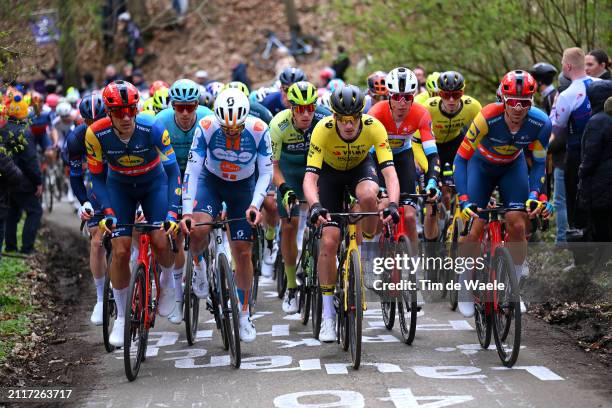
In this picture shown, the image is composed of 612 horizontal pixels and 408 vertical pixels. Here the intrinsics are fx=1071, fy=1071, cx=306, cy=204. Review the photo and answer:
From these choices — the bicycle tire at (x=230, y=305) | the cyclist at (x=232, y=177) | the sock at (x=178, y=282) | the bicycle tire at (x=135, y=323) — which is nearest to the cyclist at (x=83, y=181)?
the sock at (x=178, y=282)

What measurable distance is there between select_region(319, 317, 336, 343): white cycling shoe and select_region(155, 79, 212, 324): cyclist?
4.53 ft

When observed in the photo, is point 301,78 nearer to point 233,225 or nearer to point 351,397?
point 233,225

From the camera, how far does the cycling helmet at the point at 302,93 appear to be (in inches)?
428

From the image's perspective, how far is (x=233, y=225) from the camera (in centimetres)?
985

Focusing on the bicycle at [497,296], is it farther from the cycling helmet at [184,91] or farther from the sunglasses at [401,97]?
the cycling helmet at [184,91]

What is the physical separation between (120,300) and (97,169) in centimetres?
125

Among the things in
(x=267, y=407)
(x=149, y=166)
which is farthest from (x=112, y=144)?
(x=267, y=407)

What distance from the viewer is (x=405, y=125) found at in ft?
39.2

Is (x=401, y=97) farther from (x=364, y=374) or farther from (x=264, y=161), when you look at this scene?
(x=364, y=374)

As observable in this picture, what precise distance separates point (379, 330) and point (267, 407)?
123 inches

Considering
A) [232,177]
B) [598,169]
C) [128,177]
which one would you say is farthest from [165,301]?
[598,169]

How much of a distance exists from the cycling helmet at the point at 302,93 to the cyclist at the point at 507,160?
5.68ft

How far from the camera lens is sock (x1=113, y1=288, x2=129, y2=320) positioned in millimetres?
9789

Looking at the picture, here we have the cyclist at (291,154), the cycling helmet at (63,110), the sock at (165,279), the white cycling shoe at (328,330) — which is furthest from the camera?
the cycling helmet at (63,110)
